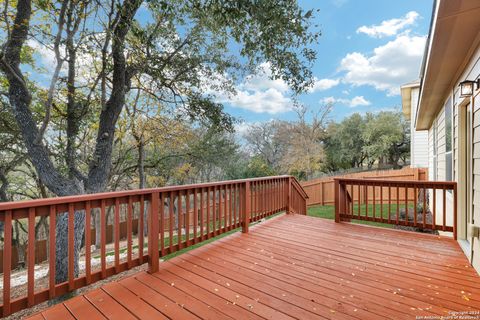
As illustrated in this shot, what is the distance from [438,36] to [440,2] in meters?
0.74

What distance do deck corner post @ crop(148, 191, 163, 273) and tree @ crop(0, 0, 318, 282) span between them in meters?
2.11

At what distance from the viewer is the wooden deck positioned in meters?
2.00

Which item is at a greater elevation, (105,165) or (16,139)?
(16,139)

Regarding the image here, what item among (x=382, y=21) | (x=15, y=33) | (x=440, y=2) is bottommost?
(x=440, y=2)

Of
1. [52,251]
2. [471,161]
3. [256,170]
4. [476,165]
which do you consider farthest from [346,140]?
[52,251]

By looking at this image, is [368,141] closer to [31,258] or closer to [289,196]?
[289,196]

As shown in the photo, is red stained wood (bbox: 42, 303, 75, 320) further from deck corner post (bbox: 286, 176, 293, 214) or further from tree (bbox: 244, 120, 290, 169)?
tree (bbox: 244, 120, 290, 169)

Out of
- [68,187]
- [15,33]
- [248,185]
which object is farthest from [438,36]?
[68,187]

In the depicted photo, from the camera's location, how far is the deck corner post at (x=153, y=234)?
275cm

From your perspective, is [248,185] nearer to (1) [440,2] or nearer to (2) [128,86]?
(1) [440,2]

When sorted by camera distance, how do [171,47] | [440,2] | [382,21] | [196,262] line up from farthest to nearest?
1. [382,21]
2. [171,47]
3. [196,262]
4. [440,2]

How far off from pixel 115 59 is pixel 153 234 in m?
3.94

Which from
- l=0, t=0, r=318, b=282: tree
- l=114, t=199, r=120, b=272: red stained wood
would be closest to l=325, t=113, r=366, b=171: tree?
l=0, t=0, r=318, b=282: tree

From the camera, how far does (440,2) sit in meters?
1.95
